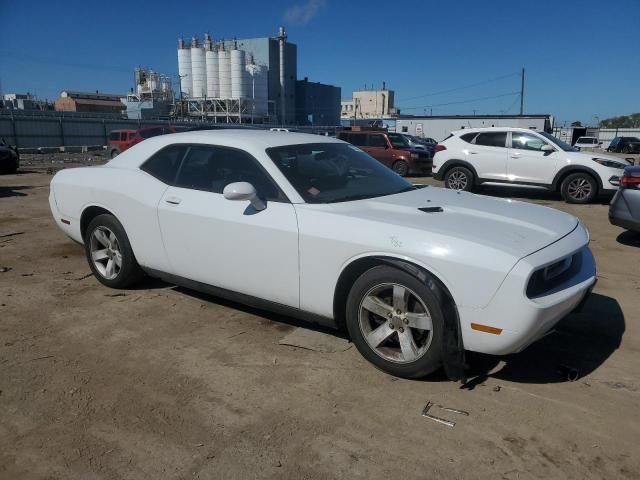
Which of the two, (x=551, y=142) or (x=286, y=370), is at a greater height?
(x=551, y=142)

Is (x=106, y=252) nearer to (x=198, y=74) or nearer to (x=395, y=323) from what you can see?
(x=395, y=323)

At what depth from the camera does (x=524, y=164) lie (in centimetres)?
1155

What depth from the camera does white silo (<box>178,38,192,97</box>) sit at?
66.9m

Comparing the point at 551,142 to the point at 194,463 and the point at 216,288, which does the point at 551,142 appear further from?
the point at 194,463

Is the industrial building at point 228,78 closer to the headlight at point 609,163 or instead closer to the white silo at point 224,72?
the white silo at point 224,72

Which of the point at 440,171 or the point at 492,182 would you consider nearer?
the point at 492,182

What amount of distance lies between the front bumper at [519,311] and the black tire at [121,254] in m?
3.04

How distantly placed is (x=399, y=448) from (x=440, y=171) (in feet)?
36.3

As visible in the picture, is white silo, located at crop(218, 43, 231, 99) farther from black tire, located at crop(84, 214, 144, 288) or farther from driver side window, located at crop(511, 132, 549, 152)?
black tire, located at crop(84, 214, 144, 288)

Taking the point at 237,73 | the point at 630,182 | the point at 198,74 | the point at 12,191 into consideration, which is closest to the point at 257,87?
the point at 237,73

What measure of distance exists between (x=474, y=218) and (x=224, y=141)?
2067mm

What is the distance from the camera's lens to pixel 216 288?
13.0 feet

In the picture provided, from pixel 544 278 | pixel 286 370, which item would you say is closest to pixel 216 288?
pixel 286 370

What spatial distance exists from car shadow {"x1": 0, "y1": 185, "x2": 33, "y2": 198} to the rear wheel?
10166mm
